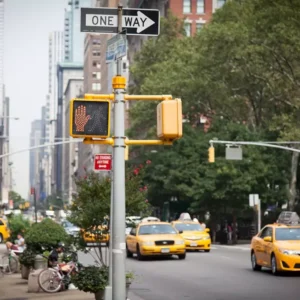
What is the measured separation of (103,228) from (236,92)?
44.6 meters

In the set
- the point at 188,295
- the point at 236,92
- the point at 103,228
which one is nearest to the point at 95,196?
the point at 103,228

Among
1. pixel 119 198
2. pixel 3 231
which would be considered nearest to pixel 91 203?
pixel 119 198

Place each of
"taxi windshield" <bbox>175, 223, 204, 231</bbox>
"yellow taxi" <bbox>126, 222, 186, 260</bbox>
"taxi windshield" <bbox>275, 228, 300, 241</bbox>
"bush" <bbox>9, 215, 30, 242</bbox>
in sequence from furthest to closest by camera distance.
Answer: "bush" <bbox>9, 215, 30, 242</bbox> → "taxi windshield" <bbox>175, 223, 204, 231</bbox> → "yellow taxi" <bbox>126, 222, 186, 260</bbox> → "taxi windshield" <bbox>275, 228, 300, 241</bbox>

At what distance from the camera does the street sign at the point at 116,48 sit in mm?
13289

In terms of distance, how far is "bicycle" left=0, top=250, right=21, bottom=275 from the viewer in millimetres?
29016

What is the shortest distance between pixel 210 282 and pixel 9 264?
7.85 meters

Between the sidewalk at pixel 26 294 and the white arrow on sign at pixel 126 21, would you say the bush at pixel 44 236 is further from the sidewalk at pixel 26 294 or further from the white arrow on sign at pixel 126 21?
the white arrow on sign at pixel 126 21

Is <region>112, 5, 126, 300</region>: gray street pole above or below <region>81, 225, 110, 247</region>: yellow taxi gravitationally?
above

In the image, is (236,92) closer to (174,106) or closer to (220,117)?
(220,117)

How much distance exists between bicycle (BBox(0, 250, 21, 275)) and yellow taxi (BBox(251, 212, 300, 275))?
7.73m

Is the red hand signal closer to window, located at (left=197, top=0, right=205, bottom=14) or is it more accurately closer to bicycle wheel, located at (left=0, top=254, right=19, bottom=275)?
bicycle wheel, located at (left=0, top=254, right=19, bottom=275)

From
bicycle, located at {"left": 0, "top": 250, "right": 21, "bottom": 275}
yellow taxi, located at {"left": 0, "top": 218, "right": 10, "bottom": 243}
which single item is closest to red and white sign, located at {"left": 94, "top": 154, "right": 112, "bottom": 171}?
bicycle, located at {"left": 0, "top": 250, "right": 21, "bottom": 275}

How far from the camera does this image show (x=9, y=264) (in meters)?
29.1

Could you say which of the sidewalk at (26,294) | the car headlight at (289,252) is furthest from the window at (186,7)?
the sidewalk at (26,294)
